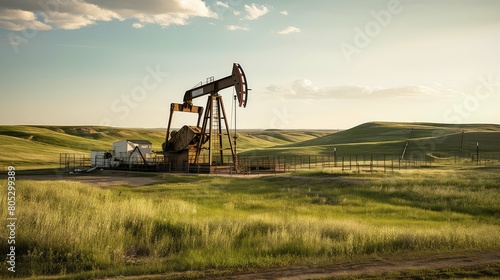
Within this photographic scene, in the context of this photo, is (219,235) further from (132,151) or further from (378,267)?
(132,151)

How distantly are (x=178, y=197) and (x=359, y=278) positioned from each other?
1327cm

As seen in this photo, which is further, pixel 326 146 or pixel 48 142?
pixel 48 142

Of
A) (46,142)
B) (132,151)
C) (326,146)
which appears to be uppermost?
(46,142)

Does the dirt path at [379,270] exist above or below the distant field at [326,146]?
below

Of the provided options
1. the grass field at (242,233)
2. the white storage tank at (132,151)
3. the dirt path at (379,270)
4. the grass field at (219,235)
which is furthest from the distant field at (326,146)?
the dirt path at (379,270)

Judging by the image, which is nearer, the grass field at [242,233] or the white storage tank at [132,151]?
the grass field at [242,233]

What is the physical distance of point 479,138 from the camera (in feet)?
227

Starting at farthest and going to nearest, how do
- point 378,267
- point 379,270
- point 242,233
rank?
point 242,233 → point 378,267 → point 379,270

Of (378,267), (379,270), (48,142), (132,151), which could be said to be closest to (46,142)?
(48,142)

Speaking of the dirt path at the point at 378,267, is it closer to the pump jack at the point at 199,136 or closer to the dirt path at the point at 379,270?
the dirt path at the point at 379,270

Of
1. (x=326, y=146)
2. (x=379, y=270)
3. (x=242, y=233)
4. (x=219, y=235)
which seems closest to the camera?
(x=379, y=270)

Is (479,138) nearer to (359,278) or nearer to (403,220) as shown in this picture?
(403,220)

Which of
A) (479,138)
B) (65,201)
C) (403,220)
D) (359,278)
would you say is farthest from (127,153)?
(479,138)

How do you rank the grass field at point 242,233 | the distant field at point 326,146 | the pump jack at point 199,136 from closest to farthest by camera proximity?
the grass field at point 242,233 < the pump jack at point 199,136 < the distant field at point 326,146
